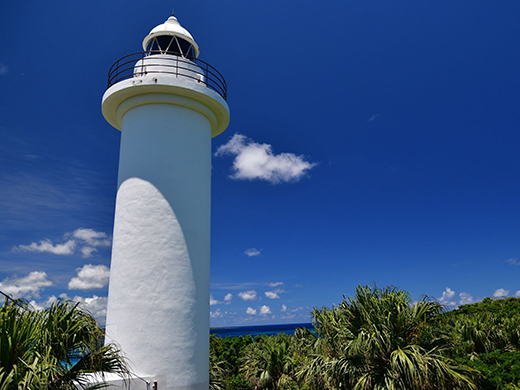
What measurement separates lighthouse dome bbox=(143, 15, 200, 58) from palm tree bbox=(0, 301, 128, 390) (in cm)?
1142

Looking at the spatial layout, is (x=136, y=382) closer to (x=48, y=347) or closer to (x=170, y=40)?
(x=48, y=347)

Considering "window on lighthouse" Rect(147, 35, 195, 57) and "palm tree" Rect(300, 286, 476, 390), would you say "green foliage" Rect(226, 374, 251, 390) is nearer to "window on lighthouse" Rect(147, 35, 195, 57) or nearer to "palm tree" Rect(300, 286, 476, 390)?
"palm tree" Rect(300, 286, 476, 390)

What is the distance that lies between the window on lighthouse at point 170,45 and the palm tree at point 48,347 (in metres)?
11.3

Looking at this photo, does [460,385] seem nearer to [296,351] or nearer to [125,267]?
[125,267]

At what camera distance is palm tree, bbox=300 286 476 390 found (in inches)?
417

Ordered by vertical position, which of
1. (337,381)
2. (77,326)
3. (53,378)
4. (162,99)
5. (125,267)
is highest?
(162,99)

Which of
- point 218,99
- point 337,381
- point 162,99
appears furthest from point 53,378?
point 218,99

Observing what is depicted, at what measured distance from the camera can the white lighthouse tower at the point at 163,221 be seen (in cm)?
1170

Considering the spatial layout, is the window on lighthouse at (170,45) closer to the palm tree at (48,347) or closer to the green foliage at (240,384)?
the palm tree at (48,347)

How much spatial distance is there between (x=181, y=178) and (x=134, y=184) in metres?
1.59

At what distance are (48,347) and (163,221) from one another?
632cm

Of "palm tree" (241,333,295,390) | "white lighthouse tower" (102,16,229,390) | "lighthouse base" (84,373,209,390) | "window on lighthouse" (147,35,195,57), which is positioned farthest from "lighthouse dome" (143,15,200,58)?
"palm tree" (241,333,295,390)

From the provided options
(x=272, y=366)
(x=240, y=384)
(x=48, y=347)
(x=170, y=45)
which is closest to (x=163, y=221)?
(x=48, y=347)

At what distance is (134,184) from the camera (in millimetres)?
12977
